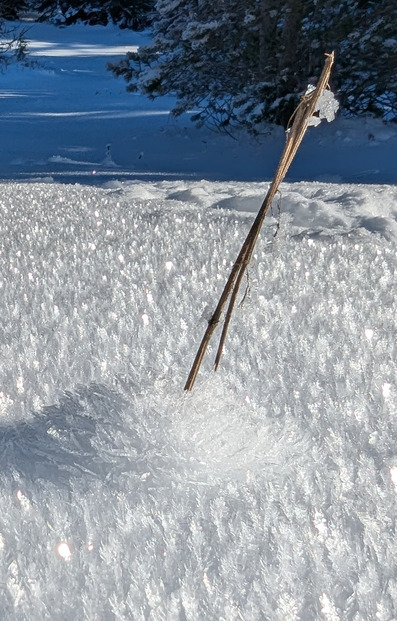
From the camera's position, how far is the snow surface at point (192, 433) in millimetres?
656

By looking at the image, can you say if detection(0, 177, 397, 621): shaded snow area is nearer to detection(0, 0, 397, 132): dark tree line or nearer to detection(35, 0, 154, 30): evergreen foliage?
detection(0, 0, 397, 132): dark tree line

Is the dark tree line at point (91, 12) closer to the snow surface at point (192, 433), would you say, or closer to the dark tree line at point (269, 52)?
the dark tree line at point (269, 52)

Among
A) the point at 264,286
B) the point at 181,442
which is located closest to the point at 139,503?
the point at 181,442

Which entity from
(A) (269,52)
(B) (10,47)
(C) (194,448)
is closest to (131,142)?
(A) (269,52)

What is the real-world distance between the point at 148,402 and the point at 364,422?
0.90 feet

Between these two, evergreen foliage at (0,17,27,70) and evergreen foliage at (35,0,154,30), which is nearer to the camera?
evergreen foliage at (0,17,27,70)

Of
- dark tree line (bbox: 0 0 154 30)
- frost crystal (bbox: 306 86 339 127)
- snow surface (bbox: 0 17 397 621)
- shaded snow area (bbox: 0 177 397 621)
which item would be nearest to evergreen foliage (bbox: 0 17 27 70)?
dark tree line (bbox: 0 0 154 30)

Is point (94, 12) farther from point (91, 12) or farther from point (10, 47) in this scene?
point (10, 47)

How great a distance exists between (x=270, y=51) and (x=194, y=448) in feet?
35.5

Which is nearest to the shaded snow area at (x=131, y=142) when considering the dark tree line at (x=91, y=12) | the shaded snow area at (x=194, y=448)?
the dark tree line at (x=91, y=12)

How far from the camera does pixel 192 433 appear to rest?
2.87 ft

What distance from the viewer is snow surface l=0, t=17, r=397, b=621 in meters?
0.66

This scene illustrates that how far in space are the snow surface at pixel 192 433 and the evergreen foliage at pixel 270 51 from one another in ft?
30.0

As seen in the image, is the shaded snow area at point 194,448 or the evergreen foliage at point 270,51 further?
the evergreen foliage at point 270,51
